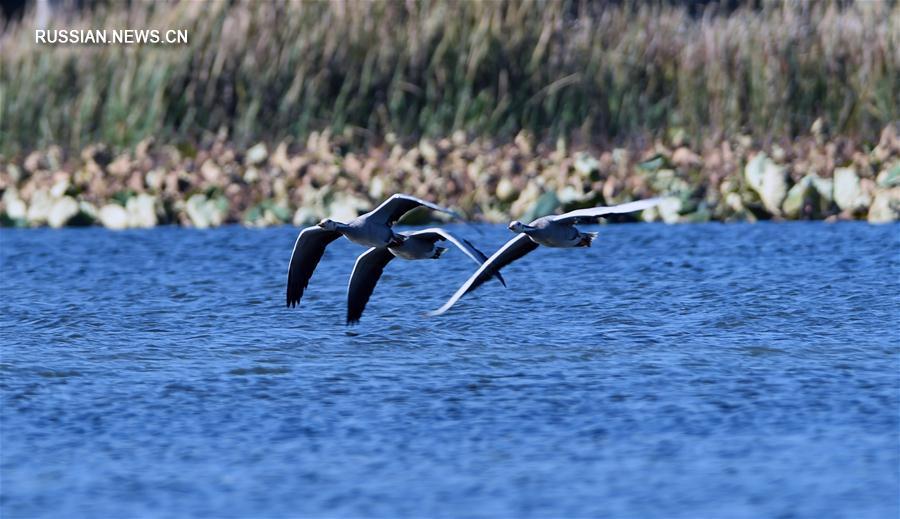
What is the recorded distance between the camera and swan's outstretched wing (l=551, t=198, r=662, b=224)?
722 cm

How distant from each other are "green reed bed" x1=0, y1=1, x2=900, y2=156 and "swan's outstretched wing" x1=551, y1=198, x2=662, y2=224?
7.90 m

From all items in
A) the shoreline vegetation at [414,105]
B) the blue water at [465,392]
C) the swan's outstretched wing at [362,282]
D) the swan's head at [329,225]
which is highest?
the shoreline vegetation at [414,105]

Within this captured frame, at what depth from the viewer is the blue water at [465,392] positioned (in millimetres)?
5555

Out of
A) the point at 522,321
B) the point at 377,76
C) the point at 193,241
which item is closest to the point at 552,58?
the point at 377,76

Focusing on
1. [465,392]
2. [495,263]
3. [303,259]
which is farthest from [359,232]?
[465,392]

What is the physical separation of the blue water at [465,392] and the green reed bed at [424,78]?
4249 mm

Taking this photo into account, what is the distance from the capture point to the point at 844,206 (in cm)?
1393

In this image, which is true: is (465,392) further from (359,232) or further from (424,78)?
(424,78)

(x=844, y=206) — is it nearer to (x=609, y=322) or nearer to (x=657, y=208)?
(x=657, y=208)

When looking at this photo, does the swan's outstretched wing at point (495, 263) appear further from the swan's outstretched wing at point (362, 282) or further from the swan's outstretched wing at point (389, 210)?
the swan's outstretched wing at point (362, 282)

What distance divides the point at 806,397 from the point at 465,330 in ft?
7.96

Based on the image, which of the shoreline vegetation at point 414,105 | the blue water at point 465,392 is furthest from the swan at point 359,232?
the shoreline vegetation at point 414,105

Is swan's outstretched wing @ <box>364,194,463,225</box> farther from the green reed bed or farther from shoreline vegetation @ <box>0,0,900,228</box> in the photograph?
the green reed bed

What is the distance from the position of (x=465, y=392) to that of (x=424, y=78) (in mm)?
9392
